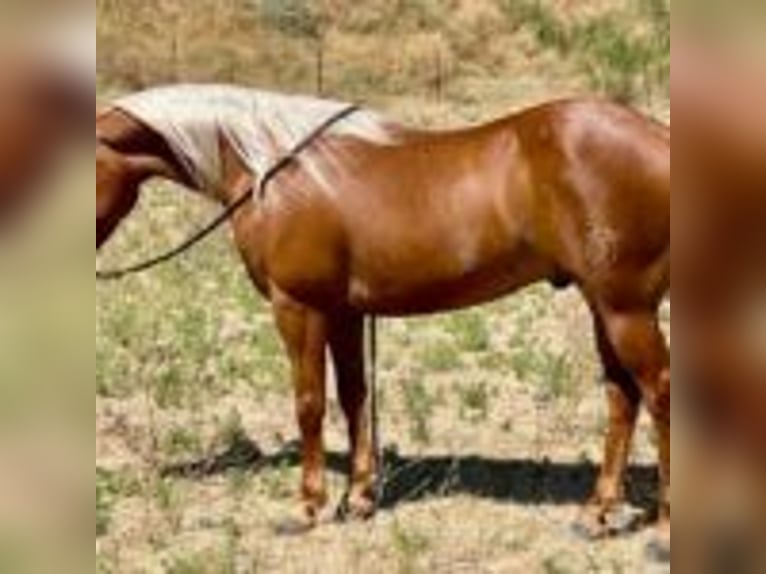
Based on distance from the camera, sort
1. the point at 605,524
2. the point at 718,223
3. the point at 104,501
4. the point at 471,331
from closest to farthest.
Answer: the point at 718,223 < the point at 605,524 < the point at 104,501 < the point at 471,331

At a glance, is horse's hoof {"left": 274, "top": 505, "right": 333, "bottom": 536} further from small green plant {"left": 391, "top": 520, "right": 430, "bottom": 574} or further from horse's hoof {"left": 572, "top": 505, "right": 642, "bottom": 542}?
horse's hoof {"left": 572, "top": 505, "right": 642, "bottom": 542}

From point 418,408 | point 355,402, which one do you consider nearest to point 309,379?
point 355,402

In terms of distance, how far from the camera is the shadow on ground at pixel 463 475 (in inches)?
168

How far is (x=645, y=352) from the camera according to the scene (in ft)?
12.1

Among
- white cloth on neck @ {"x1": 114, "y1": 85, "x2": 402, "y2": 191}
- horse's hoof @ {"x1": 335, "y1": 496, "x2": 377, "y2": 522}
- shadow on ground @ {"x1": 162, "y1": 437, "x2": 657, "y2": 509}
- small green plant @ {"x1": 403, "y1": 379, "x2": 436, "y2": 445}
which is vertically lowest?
horse's hoof @ {"x1": 335, "y1": 496, "x2": 377, "y2": 522}

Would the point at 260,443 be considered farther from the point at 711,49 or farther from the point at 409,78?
the point at 409,78

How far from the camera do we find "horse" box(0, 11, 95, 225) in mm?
660

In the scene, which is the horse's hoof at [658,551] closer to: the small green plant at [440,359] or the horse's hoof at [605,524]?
the horse's hoof at [605,524]

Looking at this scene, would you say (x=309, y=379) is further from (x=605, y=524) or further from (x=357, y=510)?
(x=605, y=524)

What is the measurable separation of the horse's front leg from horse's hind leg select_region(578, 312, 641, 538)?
73 cm

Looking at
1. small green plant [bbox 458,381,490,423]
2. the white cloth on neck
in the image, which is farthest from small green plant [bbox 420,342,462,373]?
the white cloth on neck

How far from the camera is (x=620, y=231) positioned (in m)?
3.66

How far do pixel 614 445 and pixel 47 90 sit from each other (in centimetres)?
343

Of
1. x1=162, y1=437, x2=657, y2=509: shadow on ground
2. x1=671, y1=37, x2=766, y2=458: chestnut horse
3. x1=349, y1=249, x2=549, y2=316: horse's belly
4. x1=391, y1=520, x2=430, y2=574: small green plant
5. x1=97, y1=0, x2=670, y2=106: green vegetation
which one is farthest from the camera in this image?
x1=97, y1=0, x2=670, y2=106: green vegetation
